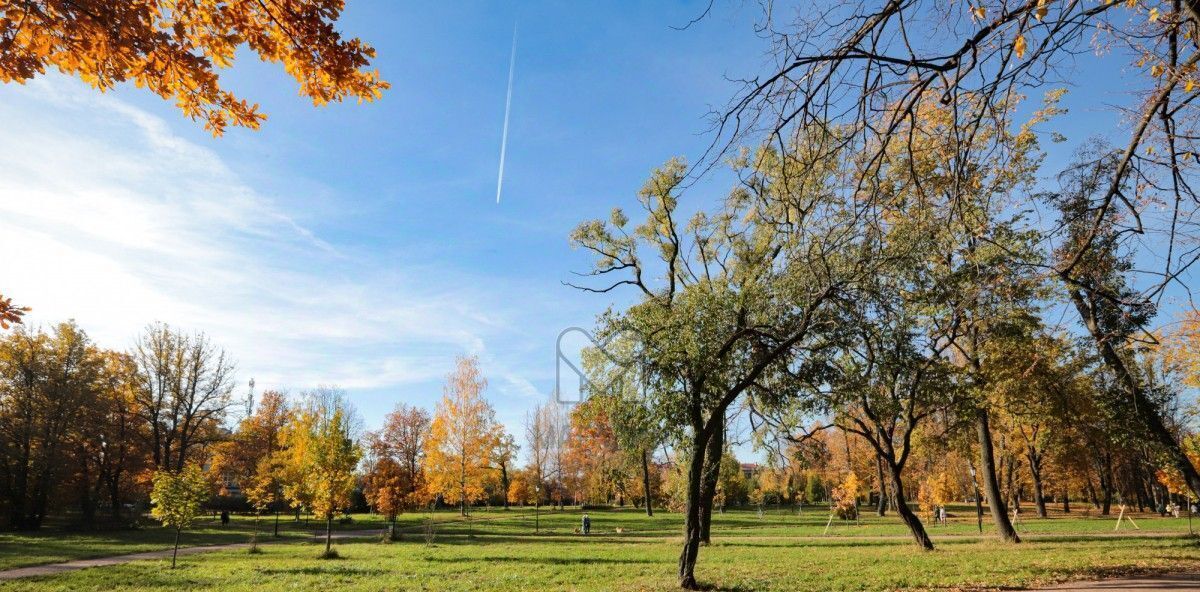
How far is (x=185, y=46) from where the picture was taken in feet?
15.2

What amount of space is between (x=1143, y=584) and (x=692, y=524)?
23.8 ft

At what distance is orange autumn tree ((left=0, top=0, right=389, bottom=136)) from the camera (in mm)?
4211

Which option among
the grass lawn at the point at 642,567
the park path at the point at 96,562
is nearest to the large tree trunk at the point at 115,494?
the park path at the point at 96,562

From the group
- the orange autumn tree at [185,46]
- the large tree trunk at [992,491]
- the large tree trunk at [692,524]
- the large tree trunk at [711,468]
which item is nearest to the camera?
the orange autumn tree at [185,46]

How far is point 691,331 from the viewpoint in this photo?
494 inches

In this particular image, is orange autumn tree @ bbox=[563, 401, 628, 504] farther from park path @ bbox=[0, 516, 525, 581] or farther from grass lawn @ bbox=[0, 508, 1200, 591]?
park path @ bbox=[0, 516, 525, 581]

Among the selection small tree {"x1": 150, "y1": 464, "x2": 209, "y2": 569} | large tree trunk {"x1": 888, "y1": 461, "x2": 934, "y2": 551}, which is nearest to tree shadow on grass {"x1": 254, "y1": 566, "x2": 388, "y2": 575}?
small tree {"x1": 150, "y1": 464, "x2": 209, "y2": 569}

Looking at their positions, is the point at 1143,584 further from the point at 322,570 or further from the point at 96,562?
the point at 96,562

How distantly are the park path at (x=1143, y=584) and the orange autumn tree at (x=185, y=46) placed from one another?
40.7 ft

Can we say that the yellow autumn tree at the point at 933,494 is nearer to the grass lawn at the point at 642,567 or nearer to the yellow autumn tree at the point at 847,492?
the yellow autumn tree at the point at 847,492

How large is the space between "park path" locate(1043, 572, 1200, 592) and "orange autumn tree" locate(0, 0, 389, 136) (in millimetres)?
12396

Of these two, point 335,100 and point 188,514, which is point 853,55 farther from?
point 188,514

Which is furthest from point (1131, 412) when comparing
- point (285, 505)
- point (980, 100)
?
point (285, 505)

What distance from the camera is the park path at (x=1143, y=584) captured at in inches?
355
